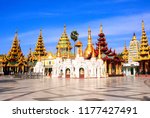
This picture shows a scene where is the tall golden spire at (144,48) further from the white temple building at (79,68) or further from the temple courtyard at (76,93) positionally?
the temple courtyard at (76,93)

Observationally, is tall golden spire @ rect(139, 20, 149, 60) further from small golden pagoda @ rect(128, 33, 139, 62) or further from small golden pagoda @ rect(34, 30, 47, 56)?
small golden pagoda @ rect(34, 30, 47, 56)

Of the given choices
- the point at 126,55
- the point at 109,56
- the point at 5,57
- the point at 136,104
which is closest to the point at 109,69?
the point at 109,56

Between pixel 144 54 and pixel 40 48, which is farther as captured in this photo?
pixel 40 48

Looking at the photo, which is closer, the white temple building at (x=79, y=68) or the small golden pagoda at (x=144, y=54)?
the white temple building at (x=79, y=68)

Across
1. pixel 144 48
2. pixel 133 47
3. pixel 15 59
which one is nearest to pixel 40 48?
pixel 15 59

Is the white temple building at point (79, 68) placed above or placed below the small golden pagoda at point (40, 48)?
below

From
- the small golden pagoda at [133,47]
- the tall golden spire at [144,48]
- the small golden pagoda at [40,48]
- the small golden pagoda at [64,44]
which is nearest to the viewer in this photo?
the tall golden spire at [144,48]

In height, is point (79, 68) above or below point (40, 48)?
below

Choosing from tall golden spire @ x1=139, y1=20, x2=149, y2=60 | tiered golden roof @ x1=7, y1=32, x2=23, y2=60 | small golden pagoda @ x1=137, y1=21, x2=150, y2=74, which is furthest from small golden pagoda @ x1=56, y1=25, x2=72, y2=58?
tall golden spire @ x1=139, y1=20, x2=149, y2=60

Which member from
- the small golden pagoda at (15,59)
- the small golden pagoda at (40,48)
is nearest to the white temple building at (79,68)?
the small golden pagoda at (15,59)

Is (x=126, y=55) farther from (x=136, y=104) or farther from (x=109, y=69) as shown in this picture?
(x=136, y=104)

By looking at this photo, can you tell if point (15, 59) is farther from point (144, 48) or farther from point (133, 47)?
point (133, 47)

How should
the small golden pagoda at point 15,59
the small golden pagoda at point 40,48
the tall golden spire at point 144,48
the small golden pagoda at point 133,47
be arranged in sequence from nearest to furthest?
1. the tall golden spire at point 144,48
2. the small golden pagoda at point 15,59
3. the small golden pagoda at point 40,48
4. the small golden pagoda at point 133,47

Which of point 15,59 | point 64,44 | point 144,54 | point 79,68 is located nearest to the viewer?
point 79,68
